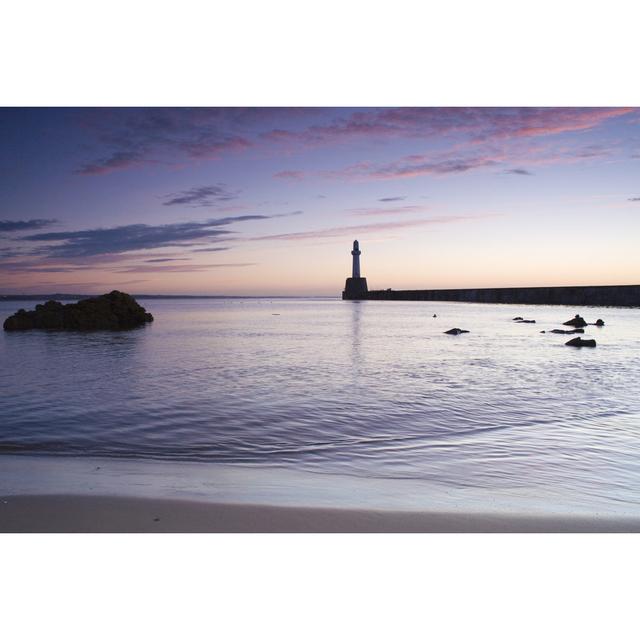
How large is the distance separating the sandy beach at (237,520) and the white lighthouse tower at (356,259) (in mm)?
64968

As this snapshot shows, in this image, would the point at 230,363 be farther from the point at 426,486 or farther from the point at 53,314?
the point at 53,314

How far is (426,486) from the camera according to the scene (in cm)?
349

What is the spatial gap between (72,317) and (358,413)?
1756cm

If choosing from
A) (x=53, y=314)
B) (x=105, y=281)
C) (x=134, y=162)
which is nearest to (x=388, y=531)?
(x=134, y=162)

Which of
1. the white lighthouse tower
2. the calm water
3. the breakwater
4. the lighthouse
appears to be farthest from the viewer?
the lighthouse

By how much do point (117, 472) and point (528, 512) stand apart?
285cm

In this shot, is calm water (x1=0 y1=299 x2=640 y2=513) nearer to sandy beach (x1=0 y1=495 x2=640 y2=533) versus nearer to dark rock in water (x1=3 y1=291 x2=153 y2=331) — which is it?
sandy beach (x1=0 y1=495 x2=640 y2=533)

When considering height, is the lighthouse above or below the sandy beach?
above

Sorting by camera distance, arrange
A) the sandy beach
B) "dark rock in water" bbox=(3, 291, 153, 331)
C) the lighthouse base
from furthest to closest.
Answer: the lighthouse base < "dark rock in water" bbox=(3, 291, 153, 331) < the sandy beach

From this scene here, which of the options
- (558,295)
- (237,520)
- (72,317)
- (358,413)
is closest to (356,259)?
(558,295)

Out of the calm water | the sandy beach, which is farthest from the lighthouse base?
the sandy beach

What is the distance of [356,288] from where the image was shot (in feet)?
240

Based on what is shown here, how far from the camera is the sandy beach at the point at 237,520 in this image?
9.00 ft

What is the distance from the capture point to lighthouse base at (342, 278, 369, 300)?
72562 mm
